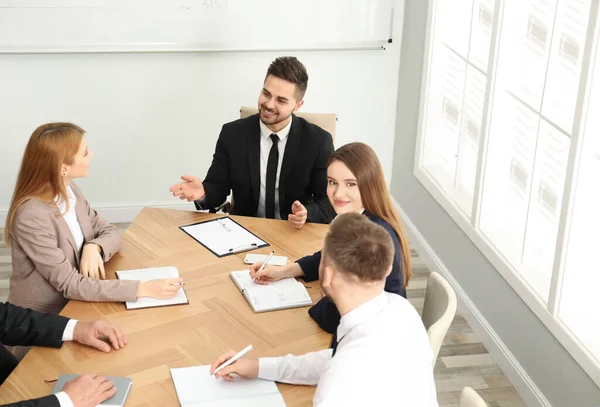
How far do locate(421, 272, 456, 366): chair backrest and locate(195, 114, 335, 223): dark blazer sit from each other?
1072 millimetres

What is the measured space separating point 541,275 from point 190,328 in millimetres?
1799

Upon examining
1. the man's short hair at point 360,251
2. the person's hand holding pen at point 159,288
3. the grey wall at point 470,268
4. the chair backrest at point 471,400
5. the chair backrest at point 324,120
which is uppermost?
the man's short hair at point 360,251

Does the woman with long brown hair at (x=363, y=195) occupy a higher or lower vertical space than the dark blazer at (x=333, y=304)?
higher

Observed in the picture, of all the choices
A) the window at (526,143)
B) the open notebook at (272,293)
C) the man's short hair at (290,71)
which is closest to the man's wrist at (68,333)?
the open notebook at (272,293)

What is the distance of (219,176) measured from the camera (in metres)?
3.92

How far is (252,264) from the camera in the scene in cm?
311

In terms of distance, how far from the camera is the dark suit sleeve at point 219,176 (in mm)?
3885

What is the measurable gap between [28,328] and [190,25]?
2834 millimetres

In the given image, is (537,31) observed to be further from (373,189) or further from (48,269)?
(48,269)

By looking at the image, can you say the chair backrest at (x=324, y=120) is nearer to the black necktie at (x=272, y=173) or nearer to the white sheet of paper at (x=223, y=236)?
the black necktie at (x=272, y=173)

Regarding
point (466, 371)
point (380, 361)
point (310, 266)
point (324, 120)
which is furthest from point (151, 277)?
point (466, 371)

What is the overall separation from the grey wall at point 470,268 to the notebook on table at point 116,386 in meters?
1.89

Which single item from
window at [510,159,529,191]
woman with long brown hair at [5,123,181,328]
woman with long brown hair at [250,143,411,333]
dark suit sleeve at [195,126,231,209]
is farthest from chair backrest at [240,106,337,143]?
woman with long brown hair at [5,123,181,328]

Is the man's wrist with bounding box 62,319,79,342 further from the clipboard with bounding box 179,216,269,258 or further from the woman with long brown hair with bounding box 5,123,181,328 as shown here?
the clipboard with bounding box 179,216,269,258
